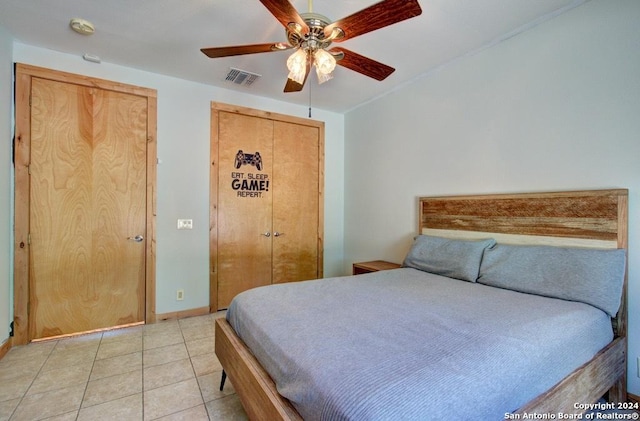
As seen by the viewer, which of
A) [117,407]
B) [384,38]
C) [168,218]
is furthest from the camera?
[168,218]

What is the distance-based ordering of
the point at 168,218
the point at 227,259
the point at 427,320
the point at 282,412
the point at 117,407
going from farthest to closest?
1. the point at 227,259
2. the point at 168,218
3. the point at 117,407
4. the point at 427,320
5. the point at 282,412

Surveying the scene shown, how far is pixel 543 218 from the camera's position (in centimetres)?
220

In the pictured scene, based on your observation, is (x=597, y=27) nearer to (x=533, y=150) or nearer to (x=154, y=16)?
(x=533, y=150)

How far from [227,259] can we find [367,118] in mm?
2620

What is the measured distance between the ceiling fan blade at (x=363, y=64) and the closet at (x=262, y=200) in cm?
195

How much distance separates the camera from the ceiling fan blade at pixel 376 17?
141cm

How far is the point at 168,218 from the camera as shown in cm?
321

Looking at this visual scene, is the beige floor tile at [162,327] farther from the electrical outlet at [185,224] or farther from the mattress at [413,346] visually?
the mattress at [413,346]

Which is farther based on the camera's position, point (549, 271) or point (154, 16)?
point (154, 16)

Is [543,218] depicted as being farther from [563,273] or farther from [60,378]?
[60,378]

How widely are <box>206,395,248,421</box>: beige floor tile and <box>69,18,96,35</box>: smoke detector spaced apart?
2.96m

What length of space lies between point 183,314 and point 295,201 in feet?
6.37

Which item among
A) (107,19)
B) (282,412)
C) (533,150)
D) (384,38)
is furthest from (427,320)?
(107,19)

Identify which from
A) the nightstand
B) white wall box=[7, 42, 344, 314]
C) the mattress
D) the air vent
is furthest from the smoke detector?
the nightstand
